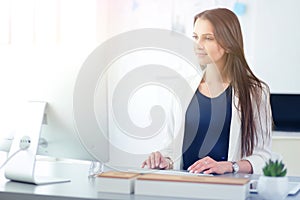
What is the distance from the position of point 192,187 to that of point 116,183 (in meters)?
0.22

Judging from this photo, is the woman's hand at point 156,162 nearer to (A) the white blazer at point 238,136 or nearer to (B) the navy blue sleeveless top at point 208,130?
(A) the white blazer at point 238,136

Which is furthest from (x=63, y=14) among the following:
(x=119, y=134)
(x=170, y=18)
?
(x=170, y=18)

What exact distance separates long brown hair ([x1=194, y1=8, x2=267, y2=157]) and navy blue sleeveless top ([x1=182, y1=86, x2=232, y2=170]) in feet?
0.24

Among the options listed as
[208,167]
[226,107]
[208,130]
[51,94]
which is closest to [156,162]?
[208,167]

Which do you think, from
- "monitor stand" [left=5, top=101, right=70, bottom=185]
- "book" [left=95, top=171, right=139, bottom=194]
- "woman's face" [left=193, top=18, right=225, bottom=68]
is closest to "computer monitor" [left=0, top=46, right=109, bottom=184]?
"monitor stand" [left=5, top=101, right=70, bottom=185]

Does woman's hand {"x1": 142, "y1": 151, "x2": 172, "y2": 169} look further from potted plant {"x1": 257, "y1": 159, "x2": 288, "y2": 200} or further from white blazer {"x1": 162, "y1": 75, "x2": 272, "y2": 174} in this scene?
potted plant {"x1": 257, "y1": 159, "x2": 288, "y2": 200}

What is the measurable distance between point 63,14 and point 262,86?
1019 mm

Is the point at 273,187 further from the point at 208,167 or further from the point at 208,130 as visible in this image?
the point at 208,130

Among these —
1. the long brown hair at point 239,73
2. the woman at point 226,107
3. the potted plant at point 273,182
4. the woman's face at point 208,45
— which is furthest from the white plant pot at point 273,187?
the woman's face at point 208,45

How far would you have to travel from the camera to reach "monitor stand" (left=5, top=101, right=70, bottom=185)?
5.50 feet

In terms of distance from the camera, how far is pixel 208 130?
2.34 m

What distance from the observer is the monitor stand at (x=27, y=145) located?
1677mm

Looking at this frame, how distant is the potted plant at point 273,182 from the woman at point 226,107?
606 mm

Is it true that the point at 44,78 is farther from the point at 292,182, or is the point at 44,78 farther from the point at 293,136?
the point at 293,136
